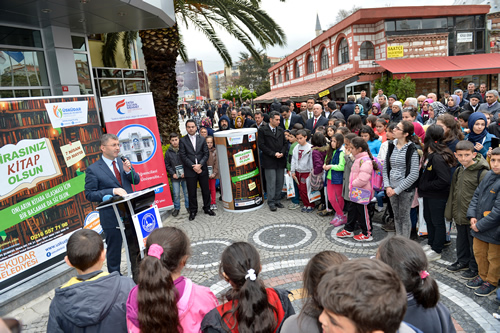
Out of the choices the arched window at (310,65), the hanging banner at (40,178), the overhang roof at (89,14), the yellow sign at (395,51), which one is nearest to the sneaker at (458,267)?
the hanging banner at (40,178)

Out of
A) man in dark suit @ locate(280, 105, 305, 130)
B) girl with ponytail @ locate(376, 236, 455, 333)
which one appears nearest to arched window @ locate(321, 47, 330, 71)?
man in dark suit @ locate(280, 105, 305, 130)

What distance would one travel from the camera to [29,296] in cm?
443

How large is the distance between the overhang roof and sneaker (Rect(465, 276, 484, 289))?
25.1ft

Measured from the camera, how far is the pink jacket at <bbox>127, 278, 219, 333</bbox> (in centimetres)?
199

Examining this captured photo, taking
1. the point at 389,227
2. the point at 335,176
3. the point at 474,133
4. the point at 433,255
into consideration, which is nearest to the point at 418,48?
the point at 474,133

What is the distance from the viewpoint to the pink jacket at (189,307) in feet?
6.52

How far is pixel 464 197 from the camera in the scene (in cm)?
397

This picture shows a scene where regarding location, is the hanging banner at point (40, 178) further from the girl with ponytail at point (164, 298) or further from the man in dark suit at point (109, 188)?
the girl with ponytail at point (164, 298)

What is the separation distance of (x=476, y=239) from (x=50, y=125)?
19.6 ft

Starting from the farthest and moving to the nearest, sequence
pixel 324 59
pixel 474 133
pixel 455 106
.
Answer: pixel 324 59, pixel 455 106, pixel 474 133

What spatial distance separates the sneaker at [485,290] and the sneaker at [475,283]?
95 mm

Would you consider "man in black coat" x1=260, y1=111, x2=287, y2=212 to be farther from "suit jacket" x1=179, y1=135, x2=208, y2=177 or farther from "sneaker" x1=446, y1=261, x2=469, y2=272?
"sneaker" x1=446, y1=261, x2=469, y2=272

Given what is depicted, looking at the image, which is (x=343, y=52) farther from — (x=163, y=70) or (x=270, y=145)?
(x=270, y=145)

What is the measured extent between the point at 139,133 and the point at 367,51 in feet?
57.4
